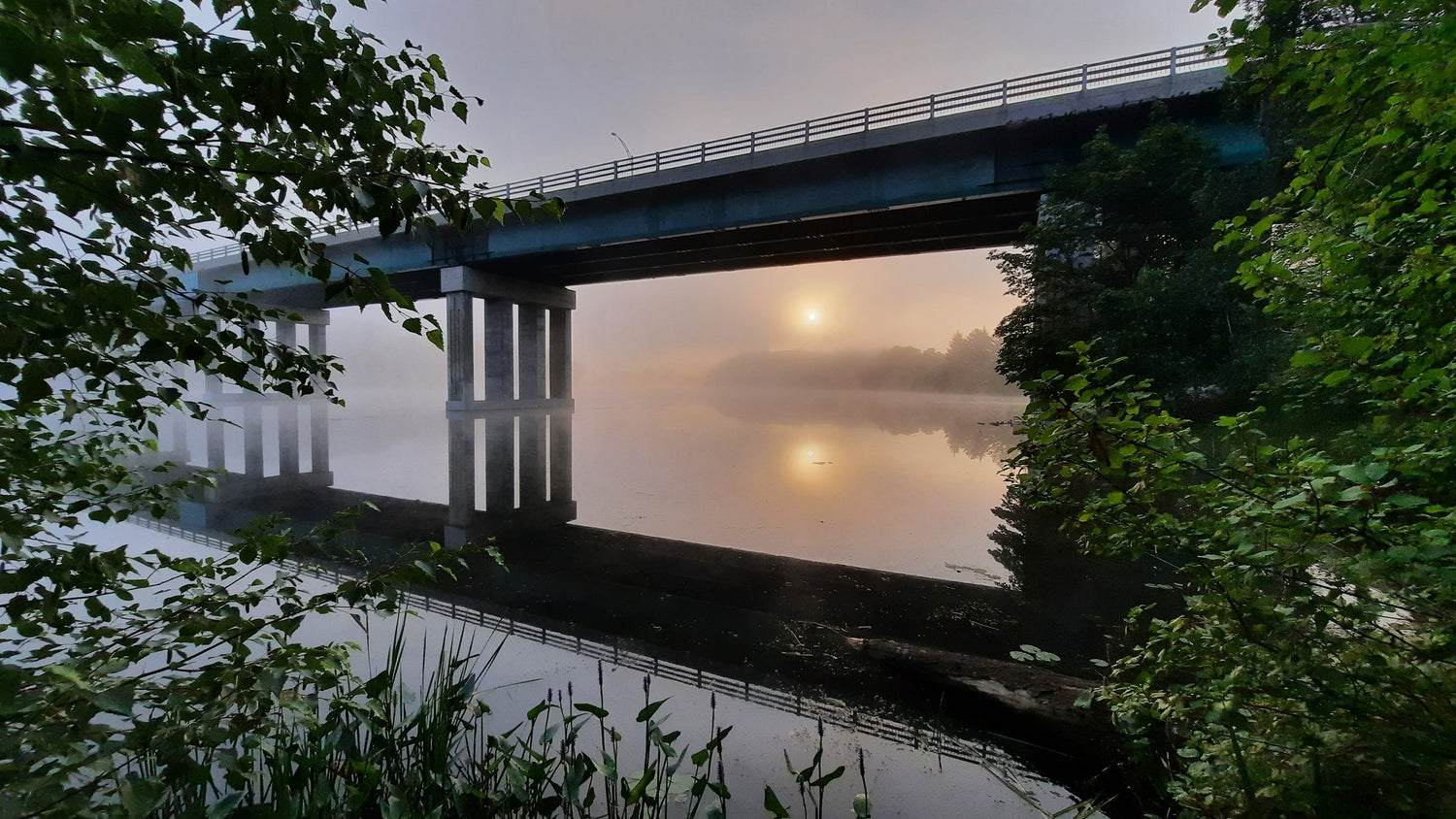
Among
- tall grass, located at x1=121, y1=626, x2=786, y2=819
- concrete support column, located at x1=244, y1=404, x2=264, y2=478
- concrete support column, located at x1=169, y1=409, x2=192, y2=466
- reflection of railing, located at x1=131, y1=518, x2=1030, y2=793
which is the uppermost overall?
tall grass, located at x1=121, y1=626, x2=786, y2=819

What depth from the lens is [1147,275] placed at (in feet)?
Answer: 43.0

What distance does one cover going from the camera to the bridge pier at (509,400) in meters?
13.2

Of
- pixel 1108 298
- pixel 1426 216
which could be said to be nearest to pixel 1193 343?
pixel 1108 298

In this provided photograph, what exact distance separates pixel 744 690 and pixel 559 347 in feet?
140

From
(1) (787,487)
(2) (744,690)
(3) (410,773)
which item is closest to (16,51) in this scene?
(3) (410,773)

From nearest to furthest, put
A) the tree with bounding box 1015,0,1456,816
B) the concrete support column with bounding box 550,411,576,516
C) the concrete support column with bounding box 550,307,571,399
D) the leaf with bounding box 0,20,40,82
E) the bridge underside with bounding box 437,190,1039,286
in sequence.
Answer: the leaf with bounding box 0,20,40,82 < the tree with bounding box 1015,0,1456,816 < the concrete support column with bounding box 550,411,576,516 < the bridge underside with bounding box 437,190,1039,286 < the concrete support column with bounding box 550,307,571,399

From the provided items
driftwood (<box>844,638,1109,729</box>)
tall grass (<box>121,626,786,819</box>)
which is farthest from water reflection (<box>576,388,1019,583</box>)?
tall grass (<box>121,626,786,819</box>)

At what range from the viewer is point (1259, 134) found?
15.5 metres

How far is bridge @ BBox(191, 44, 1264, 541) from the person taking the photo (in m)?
16.7

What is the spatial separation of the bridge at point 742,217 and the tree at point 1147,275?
1.71 m

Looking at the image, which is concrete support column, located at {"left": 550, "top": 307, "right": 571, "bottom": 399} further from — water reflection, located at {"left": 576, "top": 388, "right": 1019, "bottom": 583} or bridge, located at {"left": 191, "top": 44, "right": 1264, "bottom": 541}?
water reflection, located at {"left": 576, "top": 388, "right": 1019, "bottom": 583}

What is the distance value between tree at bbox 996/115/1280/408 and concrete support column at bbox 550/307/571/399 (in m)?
34.7

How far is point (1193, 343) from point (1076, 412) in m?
14.2

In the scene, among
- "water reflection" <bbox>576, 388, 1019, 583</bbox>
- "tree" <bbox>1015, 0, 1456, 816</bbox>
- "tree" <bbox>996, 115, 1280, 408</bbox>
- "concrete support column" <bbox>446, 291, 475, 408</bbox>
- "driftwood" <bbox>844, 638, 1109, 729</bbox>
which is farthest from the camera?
"concrete support column" <bbox>446, 291, 475, 408</bbox>
